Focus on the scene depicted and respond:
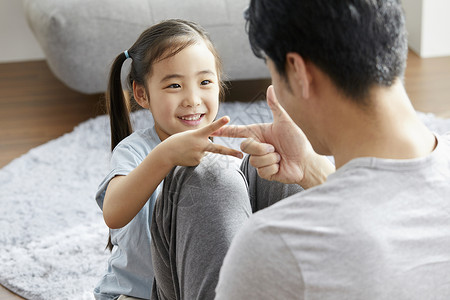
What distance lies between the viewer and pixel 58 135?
2.92m

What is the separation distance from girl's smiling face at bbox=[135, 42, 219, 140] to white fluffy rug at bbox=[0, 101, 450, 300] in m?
0.45

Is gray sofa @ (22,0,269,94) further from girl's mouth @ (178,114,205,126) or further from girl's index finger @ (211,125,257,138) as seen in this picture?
girl's index finger @ (211,125,257,138)

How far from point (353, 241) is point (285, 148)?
48 centimetres

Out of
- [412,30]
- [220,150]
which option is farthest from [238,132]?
[412,30]

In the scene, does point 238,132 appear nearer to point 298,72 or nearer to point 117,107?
point 298,72

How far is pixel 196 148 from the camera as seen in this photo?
1.21 meters

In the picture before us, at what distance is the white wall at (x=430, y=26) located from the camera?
11.1 feet

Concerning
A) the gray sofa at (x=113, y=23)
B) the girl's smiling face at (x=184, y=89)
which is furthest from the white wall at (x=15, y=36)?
the girl's smiling face at (x=184, y=89)

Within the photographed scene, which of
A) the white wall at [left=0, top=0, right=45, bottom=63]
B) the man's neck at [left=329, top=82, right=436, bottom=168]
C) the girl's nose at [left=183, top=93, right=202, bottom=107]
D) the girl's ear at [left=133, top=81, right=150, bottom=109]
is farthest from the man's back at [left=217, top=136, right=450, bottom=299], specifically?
the white wall at [left=0, top=0, right=45, bottom=63]

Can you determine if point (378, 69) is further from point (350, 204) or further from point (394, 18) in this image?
point (350, 204)

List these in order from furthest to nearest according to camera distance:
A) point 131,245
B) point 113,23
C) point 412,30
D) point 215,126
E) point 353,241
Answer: point 412,30
point 113,23
point 131,245
point 215,126
point 353,241

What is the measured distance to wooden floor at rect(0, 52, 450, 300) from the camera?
2.91m

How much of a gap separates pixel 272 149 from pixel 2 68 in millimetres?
3046

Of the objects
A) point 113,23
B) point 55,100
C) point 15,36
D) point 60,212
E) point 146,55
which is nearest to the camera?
point 146,55
